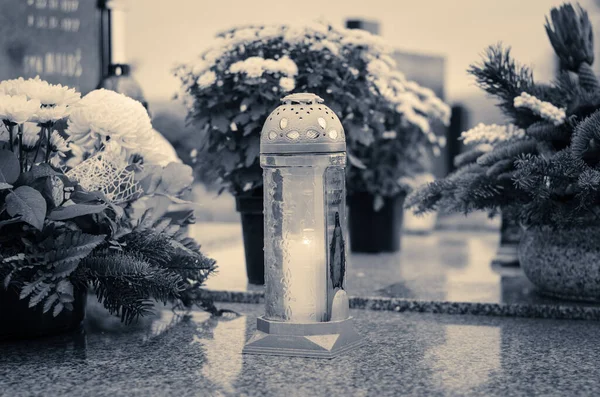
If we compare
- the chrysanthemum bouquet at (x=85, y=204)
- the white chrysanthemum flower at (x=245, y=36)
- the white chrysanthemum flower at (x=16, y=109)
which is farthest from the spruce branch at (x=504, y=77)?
the white chrysanthemum flower at (x=16, y=109)

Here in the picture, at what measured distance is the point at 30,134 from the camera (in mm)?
1393

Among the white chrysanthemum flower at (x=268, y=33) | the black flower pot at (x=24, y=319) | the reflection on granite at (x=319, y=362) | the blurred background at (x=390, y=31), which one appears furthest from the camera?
the blurred background at (x=390, y=31)

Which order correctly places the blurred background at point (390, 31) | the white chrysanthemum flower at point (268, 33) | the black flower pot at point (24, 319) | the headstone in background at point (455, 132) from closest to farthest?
the black flower pot at point (24, 319)
the white chrysanthemum flower at point (268, 33)
the headstone in background at point (455, 132)
the blurred background at point (390, 31)

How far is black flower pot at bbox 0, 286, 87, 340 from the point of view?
1.36m

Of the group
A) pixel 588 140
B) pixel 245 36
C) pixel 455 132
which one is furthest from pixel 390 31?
pixel 588 140

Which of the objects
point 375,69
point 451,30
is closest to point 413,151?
point 375,69

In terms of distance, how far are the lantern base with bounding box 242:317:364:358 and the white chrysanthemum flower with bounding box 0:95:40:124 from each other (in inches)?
18.5

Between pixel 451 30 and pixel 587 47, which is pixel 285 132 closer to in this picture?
pixel 587 47

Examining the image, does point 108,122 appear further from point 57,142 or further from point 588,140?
point 588,140

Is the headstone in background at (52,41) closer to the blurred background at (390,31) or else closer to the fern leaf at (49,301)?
the fern leaf at (49,301)

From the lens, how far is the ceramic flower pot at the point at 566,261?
5.11 feet

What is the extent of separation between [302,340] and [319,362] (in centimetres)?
5

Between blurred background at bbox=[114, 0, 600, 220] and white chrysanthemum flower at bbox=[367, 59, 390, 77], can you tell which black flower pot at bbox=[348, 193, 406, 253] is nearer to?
white chrysanthemum flower at bbox=[367, 59, 390, 77]

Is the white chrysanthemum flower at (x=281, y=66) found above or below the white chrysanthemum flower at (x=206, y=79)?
above
